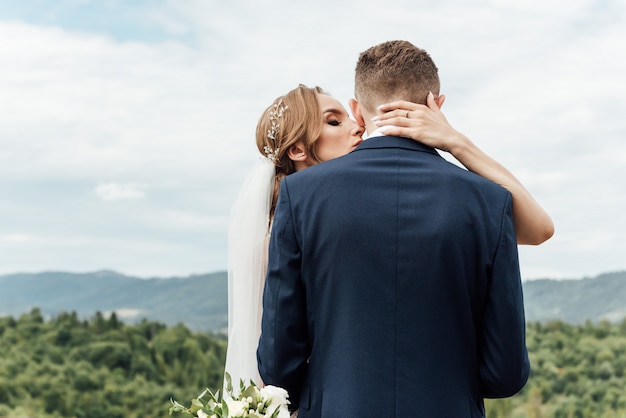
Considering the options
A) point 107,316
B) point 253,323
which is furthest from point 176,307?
point 253,323

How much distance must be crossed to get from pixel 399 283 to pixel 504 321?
27 cm

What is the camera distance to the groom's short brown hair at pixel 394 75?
2.04 metres

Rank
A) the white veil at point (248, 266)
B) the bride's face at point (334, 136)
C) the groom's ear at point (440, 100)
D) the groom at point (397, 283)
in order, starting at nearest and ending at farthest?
1. the groom at point (397, 283)
2. the groom's ear at point (440, 100)
3. the white veil at point (248, 266)
4. the bride's face at point (334, 136)

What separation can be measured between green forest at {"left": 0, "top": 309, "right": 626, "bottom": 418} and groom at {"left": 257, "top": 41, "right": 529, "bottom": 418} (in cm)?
2434

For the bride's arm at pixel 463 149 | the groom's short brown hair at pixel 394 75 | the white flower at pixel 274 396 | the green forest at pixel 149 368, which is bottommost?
the green forest at pixel 149 368

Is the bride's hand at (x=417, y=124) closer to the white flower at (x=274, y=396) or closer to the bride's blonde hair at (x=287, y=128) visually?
the white flower at (x=274, y=396)

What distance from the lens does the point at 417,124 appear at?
2010 mm

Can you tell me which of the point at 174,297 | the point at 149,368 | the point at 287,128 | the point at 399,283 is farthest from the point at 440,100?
the point at 174,297

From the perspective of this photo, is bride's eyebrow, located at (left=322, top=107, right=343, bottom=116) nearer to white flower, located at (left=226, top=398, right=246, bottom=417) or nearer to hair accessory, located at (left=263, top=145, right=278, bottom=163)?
hair accessory, located at (left=263, top=145, right=278, bottom=163)

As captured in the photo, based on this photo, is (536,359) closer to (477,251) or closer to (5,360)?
(5,360)

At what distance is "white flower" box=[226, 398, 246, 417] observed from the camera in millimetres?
2082

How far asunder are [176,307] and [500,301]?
4099cm

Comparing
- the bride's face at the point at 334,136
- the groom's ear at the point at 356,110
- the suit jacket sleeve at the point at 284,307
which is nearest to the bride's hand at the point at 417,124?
the groom's ear at the point at 356,110

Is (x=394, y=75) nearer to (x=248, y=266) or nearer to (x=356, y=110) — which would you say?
(x=356, y=110)
